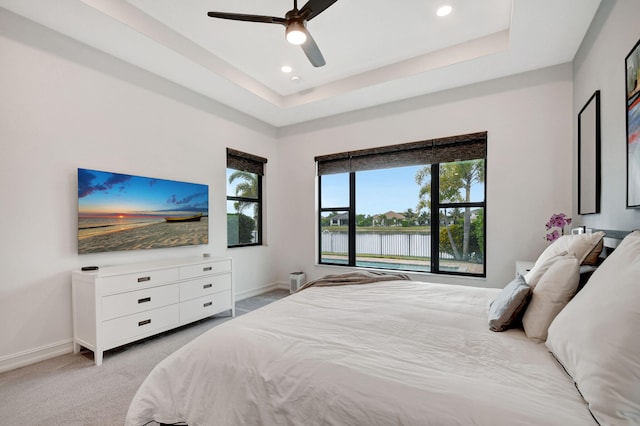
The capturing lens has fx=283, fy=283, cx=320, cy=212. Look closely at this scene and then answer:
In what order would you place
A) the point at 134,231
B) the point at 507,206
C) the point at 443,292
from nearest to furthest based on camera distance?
the point at 443,292, the point at 134,231, the point at 507,206

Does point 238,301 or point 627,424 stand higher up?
point 627,424

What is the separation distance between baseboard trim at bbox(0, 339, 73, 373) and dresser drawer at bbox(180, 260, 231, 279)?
108 centimetres

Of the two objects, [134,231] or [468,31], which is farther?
[134,231]

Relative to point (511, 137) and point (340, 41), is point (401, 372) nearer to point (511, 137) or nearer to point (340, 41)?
point (340, 41)

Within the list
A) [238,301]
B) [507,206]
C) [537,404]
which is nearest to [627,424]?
[537,404]

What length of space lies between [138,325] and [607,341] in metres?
3.17

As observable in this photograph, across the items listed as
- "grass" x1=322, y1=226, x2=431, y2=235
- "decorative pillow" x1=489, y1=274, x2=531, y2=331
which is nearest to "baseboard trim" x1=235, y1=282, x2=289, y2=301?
"grass" x1=322, y1=226, x2=431, y2=235

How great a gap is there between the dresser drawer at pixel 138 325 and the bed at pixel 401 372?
1447 mm

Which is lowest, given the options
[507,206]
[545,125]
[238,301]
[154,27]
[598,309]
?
[238,301]

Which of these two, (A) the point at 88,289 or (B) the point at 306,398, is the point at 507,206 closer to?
(B) the point at 306,398

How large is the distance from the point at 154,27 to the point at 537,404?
3.64 m

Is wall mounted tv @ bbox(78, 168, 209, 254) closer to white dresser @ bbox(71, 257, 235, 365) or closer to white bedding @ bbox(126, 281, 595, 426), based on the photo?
white dresser @ bbox(71, 257, 235, 365)

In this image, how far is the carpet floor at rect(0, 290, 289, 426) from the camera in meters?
1.74

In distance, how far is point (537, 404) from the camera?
0.83m
